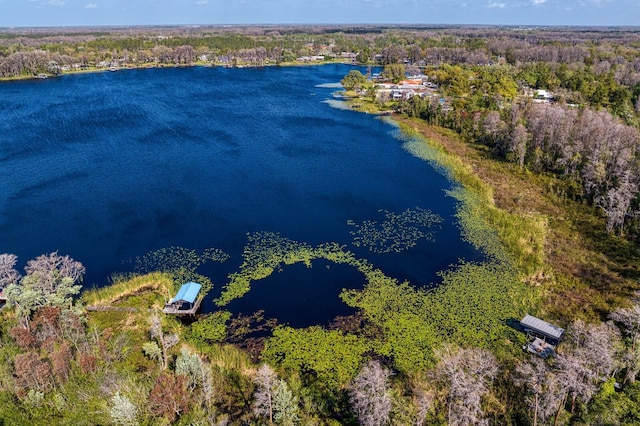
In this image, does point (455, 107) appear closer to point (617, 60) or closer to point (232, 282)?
point (232, 282)

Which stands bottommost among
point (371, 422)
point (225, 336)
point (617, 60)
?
point (225, 336)

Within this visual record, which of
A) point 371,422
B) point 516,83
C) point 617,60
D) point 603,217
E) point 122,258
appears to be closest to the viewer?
point 371,422

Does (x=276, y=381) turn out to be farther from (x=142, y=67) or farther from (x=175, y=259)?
(x=142, y=67)

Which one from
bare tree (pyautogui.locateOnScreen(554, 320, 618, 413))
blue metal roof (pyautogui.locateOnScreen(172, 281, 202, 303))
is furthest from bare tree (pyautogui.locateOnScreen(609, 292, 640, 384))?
blue metal roof (pyautogui.locateOnScreen(172, 281, 202, 303))

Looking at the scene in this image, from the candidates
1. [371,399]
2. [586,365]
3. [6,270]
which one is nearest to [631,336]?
[586,365]

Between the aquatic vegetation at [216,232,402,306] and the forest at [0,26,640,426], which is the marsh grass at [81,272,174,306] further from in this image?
the aquatic vegetation at [216,232,402,306]

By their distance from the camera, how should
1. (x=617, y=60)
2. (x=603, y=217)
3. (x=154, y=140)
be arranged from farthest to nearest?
1. (x=617, y=60)
2. (x=154, y=140)
3. (x=603, y=217)

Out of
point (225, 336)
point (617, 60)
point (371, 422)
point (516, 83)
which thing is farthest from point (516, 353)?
point (617, 60)

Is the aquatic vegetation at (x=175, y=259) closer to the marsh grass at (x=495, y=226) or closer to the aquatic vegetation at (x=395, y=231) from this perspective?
the aquatic vegetation at (x=395, y=231)
